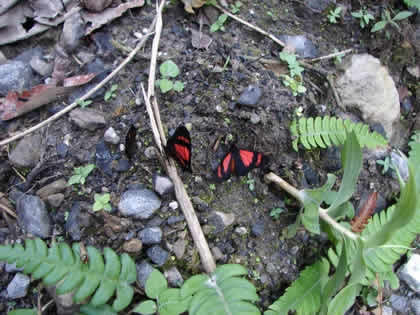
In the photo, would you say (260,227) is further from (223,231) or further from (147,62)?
(147,62)

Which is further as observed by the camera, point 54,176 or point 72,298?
point 54,176

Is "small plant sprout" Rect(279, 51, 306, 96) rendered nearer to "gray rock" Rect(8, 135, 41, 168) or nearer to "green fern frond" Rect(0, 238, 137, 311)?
"green fern frond" Rect(0, 238, 137, 311)

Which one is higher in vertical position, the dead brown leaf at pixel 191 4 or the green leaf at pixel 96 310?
the dead brown leaf at pixel 191 4

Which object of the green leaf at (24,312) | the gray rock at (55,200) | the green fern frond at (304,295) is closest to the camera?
the green leaf at (24,312)

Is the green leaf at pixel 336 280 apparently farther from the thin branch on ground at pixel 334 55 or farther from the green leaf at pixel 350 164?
the thin branch on ground at pixel 334 55

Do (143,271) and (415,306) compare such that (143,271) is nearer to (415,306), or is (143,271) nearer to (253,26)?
(415,306)

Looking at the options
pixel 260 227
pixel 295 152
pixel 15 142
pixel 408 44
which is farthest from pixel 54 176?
pixel 408 44

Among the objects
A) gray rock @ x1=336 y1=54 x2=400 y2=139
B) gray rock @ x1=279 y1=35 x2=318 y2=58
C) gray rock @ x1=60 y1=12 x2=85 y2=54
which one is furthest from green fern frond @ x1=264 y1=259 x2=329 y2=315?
gray rock @ x1=60 y1=12 x2=85 y2=54

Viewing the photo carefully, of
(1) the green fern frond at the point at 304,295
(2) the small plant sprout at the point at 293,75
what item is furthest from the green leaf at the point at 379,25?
(1) the green fern frond at the point at 304,295
